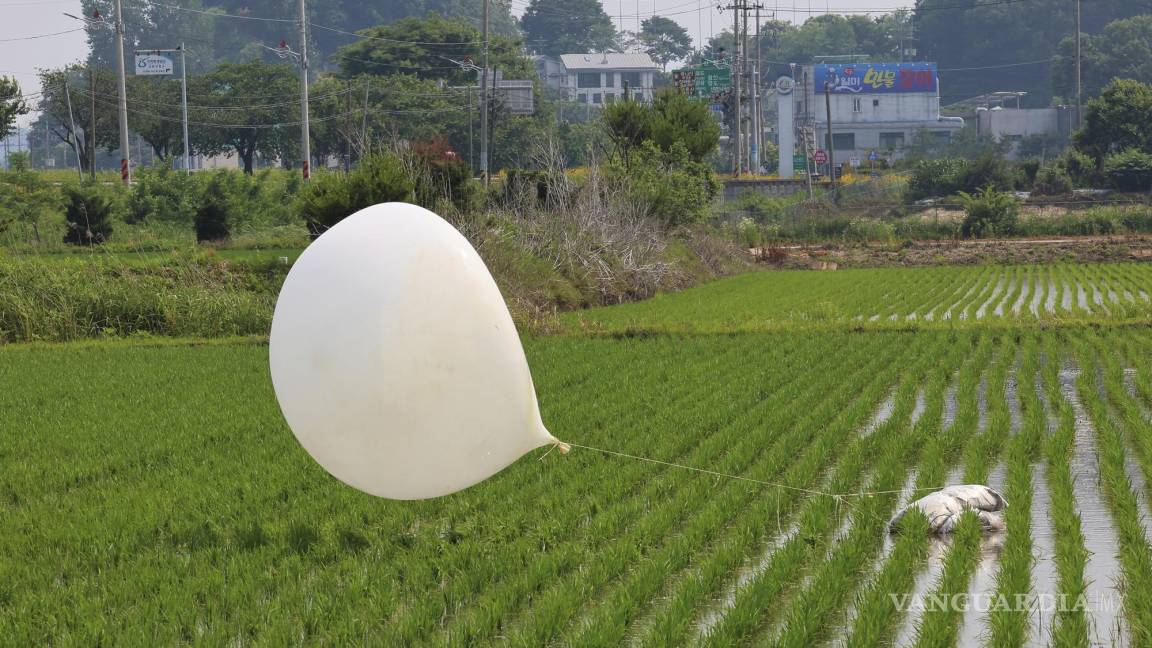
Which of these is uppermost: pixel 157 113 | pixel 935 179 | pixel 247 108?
pixel 247 108

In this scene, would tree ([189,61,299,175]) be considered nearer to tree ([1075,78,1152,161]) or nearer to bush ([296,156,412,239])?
tree ([1075,78,1152,161])

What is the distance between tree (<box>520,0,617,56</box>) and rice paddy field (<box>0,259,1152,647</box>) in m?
145

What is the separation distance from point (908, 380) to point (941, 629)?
27.2ft

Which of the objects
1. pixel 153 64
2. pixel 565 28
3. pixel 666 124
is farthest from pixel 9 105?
pixel 565 28

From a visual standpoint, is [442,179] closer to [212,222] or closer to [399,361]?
[212,222]

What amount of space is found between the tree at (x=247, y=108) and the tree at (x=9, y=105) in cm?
1866

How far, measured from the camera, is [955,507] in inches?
290

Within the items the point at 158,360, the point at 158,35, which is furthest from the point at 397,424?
the point at 158,35

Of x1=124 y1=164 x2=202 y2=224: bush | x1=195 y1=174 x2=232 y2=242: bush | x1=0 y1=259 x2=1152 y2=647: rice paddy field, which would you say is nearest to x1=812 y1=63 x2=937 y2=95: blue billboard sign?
x1=124 y1=164 x2=202 y2=224: bush

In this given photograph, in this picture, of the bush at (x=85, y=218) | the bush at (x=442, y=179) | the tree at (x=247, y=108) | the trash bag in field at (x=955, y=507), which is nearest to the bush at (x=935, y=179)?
the tree at (x=247, y=108)

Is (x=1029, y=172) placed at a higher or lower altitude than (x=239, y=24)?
lower

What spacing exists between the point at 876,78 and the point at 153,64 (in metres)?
67.1

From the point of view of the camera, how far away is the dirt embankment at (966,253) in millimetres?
38000

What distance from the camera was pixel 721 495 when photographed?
8078 mm
